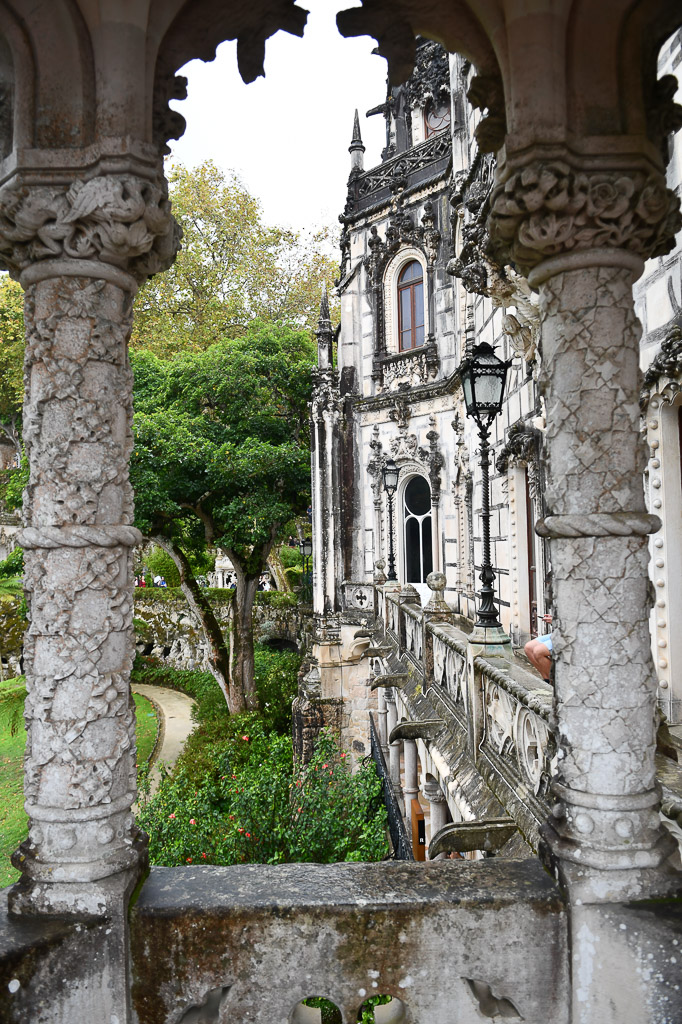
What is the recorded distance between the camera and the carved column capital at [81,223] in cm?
240

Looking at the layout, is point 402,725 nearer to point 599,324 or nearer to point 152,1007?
point 152,1007

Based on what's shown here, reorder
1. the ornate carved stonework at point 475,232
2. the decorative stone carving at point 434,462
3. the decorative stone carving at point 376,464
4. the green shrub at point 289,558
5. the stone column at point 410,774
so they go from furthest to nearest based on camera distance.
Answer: the green shrub at point 289,558, the decorative stone carving at point 376,464, the decorative stone carving at point 434,462, the stone column at point 410,774, the ornate carved stonework at point 475,232

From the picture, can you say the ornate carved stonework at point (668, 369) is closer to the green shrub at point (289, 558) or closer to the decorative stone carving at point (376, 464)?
the decorative stone carving at point (376, 464)

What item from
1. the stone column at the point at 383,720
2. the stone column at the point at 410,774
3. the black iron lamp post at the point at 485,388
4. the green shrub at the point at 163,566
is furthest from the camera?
the green shrub at the point at 163,566

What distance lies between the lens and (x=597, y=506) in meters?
2.48

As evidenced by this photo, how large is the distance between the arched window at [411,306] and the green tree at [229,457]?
3.59m

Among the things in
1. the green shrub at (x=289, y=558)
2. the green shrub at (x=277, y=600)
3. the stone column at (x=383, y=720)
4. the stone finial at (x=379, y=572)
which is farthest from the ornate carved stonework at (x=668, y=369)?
the green shrub at (x=289, y=558)

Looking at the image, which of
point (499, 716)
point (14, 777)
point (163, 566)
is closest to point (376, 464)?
point (14, 777)

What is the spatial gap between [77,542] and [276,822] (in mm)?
6225

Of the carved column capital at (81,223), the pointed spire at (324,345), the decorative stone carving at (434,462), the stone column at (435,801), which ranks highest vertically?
the pointed spire at (324,345)

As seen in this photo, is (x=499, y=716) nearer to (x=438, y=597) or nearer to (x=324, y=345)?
(x=438, y=597)

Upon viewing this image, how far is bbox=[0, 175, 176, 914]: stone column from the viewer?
2.32 meters

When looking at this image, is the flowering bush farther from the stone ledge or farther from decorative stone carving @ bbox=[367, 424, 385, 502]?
decorative stone carving @ bbox=[367, 424, 385, 502]

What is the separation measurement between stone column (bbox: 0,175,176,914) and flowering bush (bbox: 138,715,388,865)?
198 inches
